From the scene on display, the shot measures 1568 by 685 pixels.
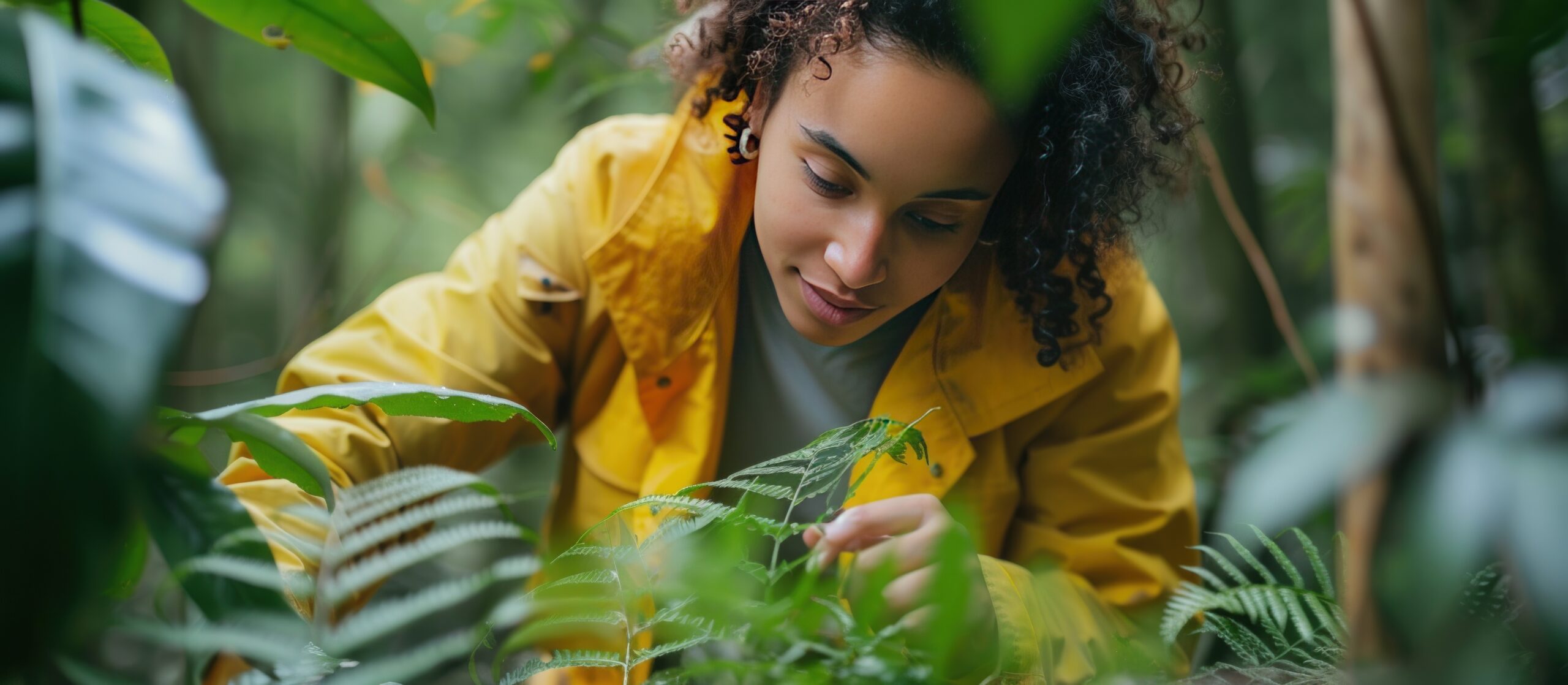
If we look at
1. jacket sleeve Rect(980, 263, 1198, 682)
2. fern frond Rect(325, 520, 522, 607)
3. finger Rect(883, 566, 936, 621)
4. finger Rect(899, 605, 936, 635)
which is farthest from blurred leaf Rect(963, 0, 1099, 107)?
jacket sleeve Rect(980, 263, 1198, 682)

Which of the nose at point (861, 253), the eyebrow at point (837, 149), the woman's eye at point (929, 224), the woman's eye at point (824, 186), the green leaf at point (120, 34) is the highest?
the green leaf at point (120, 34)

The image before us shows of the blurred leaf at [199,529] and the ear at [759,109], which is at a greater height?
the ear at [759,109]

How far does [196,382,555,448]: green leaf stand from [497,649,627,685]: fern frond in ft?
0.43

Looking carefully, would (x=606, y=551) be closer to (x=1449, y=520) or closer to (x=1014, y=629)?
(x=1014, y=629)

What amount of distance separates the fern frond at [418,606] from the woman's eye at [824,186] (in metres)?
0.57

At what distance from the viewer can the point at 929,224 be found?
0.94m

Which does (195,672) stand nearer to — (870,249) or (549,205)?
(870,249)

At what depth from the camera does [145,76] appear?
0.43 m

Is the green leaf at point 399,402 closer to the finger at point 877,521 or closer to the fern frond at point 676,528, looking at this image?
the fern frond at point 676,528

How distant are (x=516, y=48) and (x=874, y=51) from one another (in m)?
2.37

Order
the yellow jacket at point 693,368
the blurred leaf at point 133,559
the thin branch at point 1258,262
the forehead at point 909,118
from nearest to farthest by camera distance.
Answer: the blurred leaf at point 133,559, the forehead at point 909,118, the yellow jacket at point 693,368, the thin branch at point 1258,262

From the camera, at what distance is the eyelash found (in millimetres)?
921

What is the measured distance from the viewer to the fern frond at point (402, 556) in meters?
0.44

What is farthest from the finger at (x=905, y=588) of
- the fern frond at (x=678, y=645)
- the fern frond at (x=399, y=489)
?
the fern frond at (x=399, y=489)
